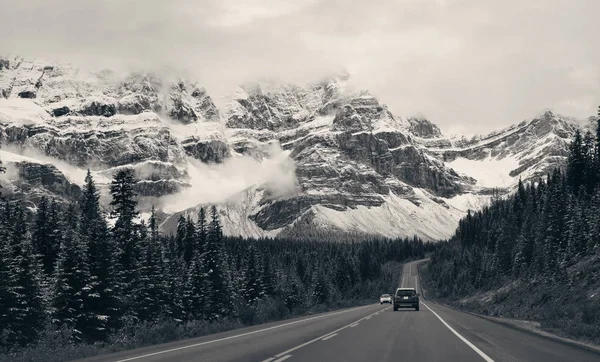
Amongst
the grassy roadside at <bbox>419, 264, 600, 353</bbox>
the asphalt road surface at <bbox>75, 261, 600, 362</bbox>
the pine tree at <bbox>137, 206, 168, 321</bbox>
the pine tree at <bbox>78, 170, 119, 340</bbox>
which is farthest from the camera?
the pine tree at <bbox>137, 206, 168, 321</bbox>

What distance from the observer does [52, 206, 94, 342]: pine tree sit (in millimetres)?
38500

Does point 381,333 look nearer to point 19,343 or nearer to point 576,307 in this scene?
point 576,307

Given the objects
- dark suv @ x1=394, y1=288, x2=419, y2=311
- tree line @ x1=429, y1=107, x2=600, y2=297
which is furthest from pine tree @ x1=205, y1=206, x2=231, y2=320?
tree line @ x1=429, y1=107, x2=600, y2=297

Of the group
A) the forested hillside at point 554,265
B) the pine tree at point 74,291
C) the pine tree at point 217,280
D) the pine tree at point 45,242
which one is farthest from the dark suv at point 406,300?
the pine tree at point 45,242

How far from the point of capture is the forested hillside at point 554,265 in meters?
33.5

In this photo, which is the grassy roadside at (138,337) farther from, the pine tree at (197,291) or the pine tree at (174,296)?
the pine tree at (197,291)

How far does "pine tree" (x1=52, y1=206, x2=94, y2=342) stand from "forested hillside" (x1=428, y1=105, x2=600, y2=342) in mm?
26021

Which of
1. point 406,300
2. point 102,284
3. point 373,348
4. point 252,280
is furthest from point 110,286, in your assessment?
point 252,280

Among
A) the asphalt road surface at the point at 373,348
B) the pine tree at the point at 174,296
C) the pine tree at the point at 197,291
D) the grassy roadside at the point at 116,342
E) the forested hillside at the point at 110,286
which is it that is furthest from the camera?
the pine tree at the point at 197,291

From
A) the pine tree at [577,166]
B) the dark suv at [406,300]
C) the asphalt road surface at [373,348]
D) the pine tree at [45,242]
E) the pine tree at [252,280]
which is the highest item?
the pine tree at [577,166]

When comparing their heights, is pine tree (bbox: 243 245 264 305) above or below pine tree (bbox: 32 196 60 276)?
below

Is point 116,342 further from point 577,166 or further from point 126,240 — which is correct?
point 577,166

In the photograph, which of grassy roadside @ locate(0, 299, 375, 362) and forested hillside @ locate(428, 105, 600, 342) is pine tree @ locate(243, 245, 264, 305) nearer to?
forested hillside @ locate(428, 105, 600, 342)

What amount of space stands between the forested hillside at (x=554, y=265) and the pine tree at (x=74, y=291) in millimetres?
26021
